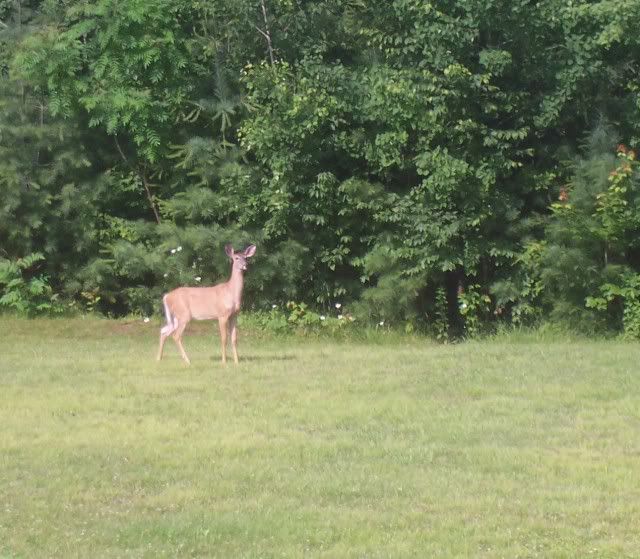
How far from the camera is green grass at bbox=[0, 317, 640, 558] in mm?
8039

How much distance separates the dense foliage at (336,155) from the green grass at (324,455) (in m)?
3.30

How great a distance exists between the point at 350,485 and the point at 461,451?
153cm

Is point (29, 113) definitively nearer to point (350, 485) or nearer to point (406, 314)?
point (406, 314)


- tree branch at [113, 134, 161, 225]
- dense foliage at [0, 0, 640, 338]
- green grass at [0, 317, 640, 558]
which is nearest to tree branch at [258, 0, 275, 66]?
dense foliage at [0, 0, 640, 338]

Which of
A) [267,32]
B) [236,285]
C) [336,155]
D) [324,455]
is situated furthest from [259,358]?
[267,32]

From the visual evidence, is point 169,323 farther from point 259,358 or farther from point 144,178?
point 144,178

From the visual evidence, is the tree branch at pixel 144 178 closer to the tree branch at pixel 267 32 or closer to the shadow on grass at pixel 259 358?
the tree branch at pixel 267 32

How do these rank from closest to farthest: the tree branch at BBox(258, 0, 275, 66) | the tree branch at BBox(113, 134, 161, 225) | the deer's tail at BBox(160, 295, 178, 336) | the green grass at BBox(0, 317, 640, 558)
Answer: the green grass at BBox(0, 317, 640, 558)
the deer's tail at BBox(160, 295, 178, 336)
the tree branch at BBox(258, 0, 275, 66)
the tree branch at BBox(113, 134, 161, 225)

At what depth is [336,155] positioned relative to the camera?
2100 cm

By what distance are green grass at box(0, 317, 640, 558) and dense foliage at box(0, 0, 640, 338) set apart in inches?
130

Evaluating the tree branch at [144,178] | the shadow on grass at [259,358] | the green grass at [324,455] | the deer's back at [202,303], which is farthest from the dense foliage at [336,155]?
the deer's back at [202,303]

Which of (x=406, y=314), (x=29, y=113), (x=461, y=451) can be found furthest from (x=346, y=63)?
(x=461, y=451)

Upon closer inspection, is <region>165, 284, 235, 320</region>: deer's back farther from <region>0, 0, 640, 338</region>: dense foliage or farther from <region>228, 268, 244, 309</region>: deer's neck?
<region>0, 0, 640, 338</region>: dense foliage

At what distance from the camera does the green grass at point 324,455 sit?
804cm
